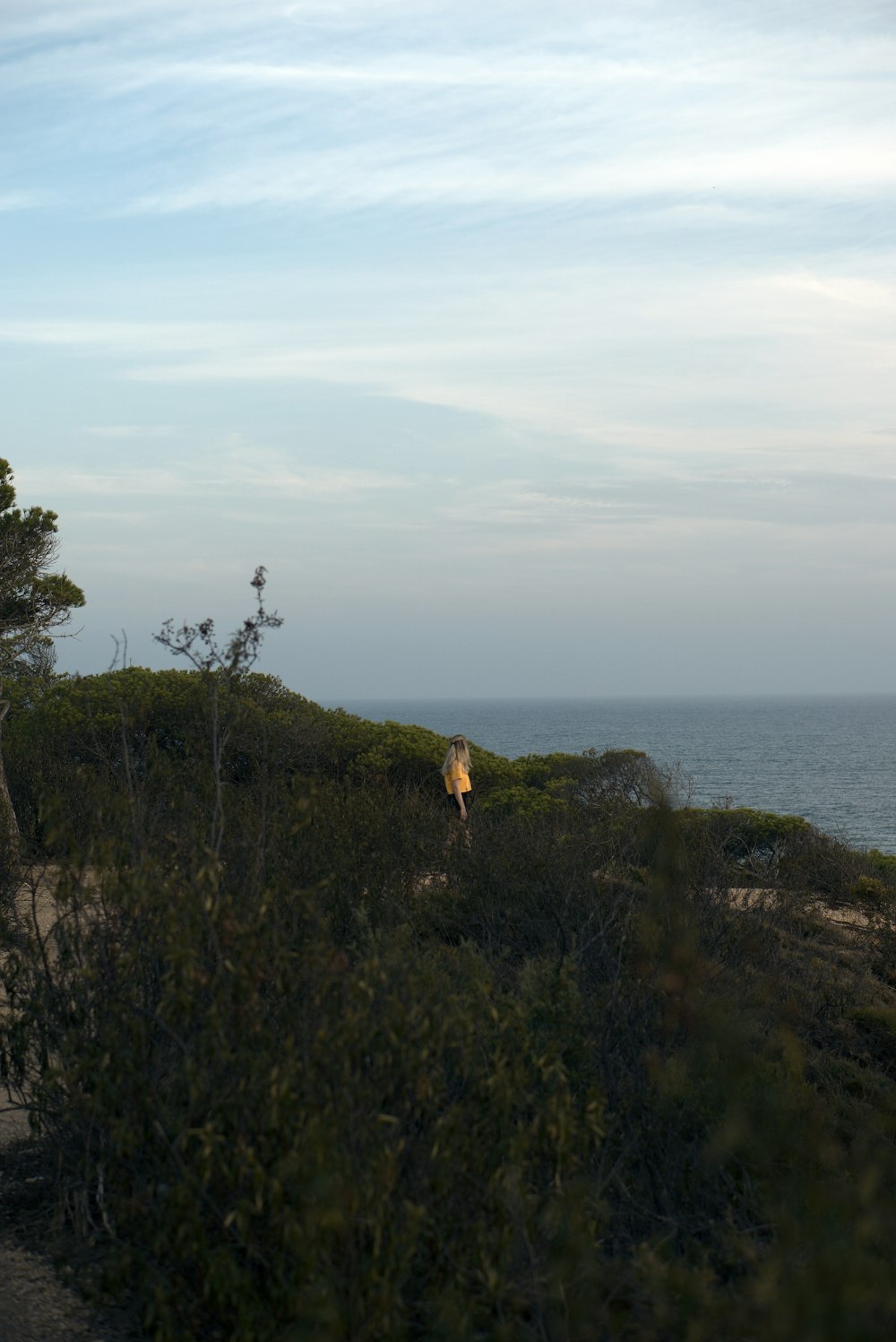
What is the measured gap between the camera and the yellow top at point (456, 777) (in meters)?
12.4

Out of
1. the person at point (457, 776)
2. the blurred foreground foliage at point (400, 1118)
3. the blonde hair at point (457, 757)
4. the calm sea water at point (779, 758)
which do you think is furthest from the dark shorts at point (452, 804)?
the blurred foreground foliage at point (400, 1118)

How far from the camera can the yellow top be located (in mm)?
12359

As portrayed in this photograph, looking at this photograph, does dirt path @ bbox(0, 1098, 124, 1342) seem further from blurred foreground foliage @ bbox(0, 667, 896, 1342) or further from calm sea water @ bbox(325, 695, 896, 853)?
calm sea water @ bbox(325, 695, 896, 853)

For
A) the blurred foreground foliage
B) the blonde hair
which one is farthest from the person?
the blurred foreground foliage

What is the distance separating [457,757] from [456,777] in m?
0.26

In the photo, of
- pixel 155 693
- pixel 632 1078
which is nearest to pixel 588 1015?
pixel 632 1078

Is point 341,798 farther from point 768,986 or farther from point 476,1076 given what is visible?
point 476,1076

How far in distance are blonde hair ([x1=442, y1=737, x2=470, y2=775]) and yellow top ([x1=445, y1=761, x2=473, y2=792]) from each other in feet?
0.10

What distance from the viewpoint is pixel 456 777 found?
12383mm

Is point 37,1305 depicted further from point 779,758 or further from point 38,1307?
point 779,758

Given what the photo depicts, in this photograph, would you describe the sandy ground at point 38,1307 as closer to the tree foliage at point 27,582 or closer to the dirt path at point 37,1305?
the dirt path at point 37,1305

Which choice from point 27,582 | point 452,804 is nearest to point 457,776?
point 452,804

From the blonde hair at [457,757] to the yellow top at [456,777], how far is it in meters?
0.03

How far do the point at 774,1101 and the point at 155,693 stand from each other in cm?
1272
